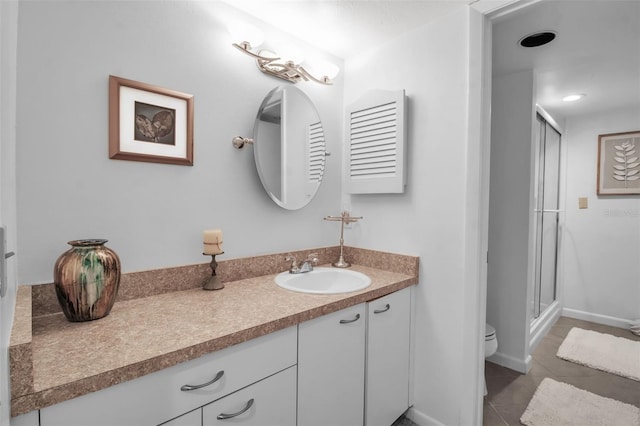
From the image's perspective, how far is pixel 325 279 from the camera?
1.83 m

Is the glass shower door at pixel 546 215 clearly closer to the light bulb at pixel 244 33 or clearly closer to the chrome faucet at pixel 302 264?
the chrome faucet at pixel 302 264

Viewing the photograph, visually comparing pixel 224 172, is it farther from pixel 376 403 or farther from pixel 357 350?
pixel 376 403

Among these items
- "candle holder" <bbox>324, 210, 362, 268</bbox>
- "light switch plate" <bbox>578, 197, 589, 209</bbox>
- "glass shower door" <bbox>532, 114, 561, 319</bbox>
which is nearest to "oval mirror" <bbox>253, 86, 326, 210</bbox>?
"candle holder" <bbox>324, 210, 362, 268</bbox>

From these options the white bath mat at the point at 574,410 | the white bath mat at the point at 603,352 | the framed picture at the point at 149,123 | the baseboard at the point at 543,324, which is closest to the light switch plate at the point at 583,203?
the baseboard at the point at 543,324

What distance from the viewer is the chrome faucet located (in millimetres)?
1762

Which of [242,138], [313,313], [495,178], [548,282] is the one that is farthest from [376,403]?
[548,282]

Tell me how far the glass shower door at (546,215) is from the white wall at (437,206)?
1.63 meters

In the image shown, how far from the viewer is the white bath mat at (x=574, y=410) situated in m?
1.78

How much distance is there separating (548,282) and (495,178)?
5.30ft

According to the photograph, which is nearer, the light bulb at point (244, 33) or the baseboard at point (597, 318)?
the light bulb at point (244, 33)

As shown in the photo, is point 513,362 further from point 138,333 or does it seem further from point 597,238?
point 138,333

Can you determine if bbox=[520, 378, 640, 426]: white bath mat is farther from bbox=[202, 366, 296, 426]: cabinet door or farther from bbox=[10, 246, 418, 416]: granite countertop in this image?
bbox=[202, 366, 296, 426]: cabinet door

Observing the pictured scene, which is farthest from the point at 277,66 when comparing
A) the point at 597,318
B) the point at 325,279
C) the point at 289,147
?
the point at 597,318

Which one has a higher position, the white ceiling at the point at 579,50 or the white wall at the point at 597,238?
the white ceiling at the point at 579,50
